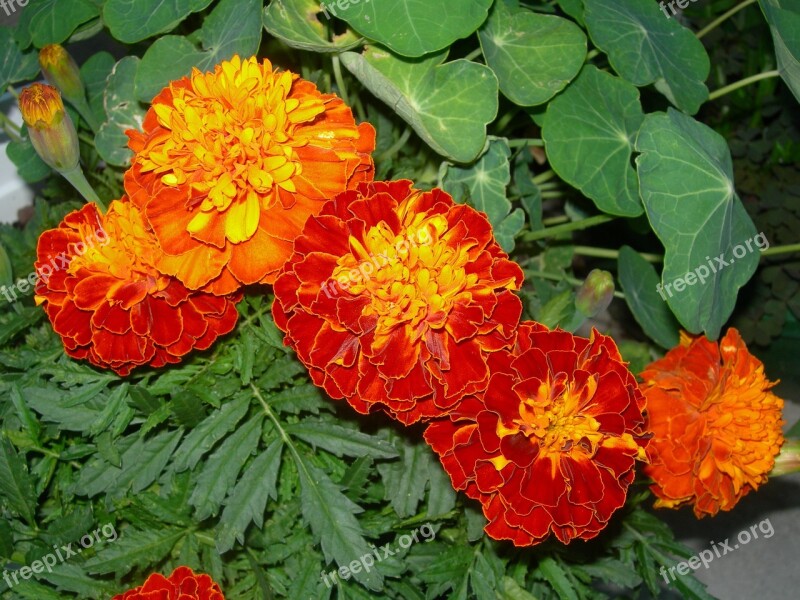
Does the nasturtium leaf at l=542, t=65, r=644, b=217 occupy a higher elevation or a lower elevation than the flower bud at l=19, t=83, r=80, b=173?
lower

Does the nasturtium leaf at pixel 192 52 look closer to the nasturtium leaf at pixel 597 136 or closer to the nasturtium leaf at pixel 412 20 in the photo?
the nasturtium leaf at pixel 412 20

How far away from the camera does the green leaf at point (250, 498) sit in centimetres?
71

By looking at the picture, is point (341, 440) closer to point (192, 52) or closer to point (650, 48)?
point (192, 52)

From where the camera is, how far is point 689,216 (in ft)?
2.74

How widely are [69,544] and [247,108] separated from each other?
46cm

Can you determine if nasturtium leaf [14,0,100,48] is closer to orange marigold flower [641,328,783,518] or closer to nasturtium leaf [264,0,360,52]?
nasturtium leaf [264,0,360,52]

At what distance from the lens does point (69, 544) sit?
30.3 inches

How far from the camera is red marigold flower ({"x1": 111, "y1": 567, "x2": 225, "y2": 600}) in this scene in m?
0.68

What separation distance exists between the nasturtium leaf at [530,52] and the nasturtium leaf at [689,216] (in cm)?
12

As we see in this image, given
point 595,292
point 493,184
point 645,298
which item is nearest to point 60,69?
point 493,184

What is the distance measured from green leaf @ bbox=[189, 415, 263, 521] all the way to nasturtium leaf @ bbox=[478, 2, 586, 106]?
0.46 meters

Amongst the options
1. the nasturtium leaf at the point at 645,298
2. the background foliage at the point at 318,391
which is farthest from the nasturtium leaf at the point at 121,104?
the nasturtium leaf at the point at 645,298

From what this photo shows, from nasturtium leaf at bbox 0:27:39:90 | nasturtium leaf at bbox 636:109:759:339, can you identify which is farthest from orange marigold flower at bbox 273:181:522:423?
nasturtium leaf at bbox 0:27:39:90

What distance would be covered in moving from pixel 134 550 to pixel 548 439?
1.34 ft
